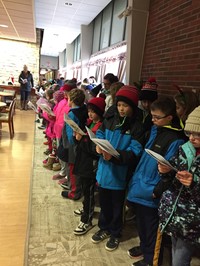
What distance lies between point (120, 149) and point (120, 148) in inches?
0.4

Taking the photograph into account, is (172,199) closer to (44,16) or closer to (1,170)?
(1,170)

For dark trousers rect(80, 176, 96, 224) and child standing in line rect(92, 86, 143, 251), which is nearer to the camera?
child standing in line rect(92, 86, 143, 251)

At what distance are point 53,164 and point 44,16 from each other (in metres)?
6.06

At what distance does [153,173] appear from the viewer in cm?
165

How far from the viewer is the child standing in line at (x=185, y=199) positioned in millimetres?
1275

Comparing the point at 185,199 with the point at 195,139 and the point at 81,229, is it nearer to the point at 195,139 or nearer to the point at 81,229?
the point at 195,139

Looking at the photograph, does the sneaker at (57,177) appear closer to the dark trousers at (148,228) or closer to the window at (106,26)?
the dark trousers at (148,228)

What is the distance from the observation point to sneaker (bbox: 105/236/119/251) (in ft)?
6.61

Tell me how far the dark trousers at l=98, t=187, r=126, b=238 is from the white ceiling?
458 centimetres

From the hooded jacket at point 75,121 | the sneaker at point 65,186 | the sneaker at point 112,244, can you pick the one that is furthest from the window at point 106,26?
the sneaker at point 112,244

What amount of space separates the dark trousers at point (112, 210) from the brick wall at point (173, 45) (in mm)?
1358

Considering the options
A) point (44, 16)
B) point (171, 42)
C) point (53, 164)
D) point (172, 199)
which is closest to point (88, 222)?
point (172, 199)

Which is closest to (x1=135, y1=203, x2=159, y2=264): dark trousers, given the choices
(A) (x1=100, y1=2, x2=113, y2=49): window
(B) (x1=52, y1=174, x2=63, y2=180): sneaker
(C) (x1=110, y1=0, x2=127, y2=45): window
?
(B) (x1=52, y1=174, x2=63, y2=180): sneaker

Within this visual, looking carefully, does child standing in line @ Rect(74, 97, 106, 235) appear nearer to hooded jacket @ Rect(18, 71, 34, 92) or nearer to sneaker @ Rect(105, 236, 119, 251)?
sneaker @ Rect(105, 236, 119, 251)
